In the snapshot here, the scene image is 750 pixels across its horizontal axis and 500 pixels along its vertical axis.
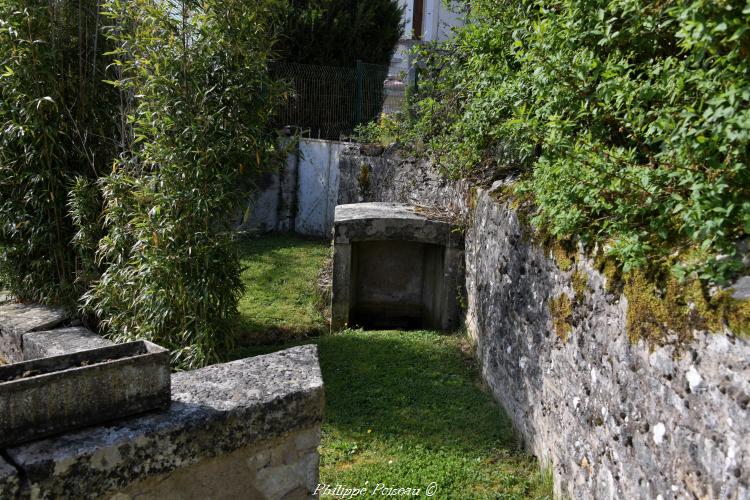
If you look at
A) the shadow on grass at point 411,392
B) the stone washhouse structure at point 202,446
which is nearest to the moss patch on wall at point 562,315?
the shadow on grass at point 411,392

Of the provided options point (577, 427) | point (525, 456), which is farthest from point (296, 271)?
point (577, 427)

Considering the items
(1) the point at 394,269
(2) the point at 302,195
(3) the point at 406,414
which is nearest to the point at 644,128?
(3) the point at 406,414

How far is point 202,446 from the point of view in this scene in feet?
7.77

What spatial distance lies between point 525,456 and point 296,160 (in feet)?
28.6

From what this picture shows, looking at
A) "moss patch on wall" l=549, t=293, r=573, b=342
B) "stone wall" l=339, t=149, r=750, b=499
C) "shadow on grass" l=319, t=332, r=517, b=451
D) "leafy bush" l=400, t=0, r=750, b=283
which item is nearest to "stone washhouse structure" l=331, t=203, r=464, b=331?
"shadow on grass" l=319, t=332, r=517, b=451

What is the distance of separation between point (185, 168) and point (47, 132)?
1.50m

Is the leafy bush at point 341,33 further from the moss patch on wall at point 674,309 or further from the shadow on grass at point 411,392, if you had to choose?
the moss patch on wall at point 674,309

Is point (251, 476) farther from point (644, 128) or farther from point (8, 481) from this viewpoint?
point (644, 128)

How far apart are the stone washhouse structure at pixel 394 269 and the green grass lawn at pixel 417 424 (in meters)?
0.72

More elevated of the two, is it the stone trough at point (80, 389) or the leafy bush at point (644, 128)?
the leafy bush at point (644, 128)

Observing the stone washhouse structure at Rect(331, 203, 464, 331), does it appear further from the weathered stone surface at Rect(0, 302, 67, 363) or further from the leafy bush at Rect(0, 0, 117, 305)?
the weathered stone surface at Rect(0, 302, 67, 363)

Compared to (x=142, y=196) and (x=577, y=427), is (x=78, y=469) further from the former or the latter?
(x=142, y=196)

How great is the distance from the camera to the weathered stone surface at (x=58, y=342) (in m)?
4.72

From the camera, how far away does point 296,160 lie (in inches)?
468
